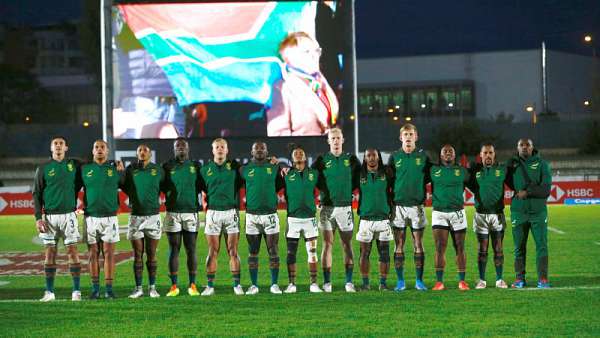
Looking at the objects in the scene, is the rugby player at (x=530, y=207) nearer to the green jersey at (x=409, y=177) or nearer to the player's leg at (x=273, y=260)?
the green jersey at (x=409, y=177)

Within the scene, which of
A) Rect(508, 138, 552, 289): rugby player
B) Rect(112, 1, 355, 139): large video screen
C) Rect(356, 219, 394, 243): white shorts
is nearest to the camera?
Rect(356, 219, 394, 243): white shorts

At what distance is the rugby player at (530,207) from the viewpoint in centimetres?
1093

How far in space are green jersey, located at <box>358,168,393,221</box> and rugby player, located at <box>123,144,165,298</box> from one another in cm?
245

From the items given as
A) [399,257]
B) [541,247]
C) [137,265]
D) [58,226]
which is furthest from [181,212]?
[541,247]

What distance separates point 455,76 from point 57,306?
5758 centimetres

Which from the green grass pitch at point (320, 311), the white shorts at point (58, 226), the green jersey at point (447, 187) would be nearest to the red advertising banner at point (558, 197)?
the green grass pitch at point (320, 311)

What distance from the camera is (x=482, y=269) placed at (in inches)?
430

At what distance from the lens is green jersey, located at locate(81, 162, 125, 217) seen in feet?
34.4

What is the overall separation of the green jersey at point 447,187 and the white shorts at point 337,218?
107cm

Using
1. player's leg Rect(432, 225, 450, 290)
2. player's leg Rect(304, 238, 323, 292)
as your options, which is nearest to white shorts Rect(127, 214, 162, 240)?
player's leg Rect(304, 238, 323, 292)

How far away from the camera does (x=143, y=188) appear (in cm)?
1073

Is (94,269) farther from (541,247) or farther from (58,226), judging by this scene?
(541,247)

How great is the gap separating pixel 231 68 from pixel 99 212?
13185 millimetres

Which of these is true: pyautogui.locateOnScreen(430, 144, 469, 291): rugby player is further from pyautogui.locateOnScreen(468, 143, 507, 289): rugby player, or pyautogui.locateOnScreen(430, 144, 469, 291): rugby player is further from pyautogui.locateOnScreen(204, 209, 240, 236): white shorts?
pyautogui.locateOnScreen(204, 209, 240, 236): white shorts
